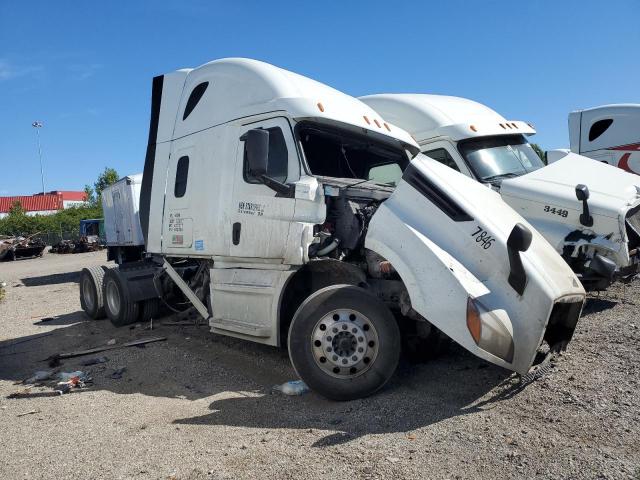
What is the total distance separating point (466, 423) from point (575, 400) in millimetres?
962

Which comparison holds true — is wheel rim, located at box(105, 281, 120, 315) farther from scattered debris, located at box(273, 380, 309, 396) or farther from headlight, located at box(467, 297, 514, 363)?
headlight, located at box(467, 297, 514, 363)

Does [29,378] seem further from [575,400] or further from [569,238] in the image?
[569,238]

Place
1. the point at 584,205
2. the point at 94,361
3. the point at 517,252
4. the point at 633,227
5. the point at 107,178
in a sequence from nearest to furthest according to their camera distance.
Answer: the point at 517,252 → the point at 94,361 → the point at 584,205 → the point at 633,227 → the point at 107,178

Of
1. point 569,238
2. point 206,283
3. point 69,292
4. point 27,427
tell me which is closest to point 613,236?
point 569,238

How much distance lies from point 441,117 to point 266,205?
3861 mm

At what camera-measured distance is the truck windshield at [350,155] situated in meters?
5.18

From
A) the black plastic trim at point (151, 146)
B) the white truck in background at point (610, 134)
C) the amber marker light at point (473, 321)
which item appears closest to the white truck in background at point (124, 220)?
the black plastic trim at point (151, 146)

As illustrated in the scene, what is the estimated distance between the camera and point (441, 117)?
7.69 m

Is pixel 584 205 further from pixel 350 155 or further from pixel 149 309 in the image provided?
pixel 149 309

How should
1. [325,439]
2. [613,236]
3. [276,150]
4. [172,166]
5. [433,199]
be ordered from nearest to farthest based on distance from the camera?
[325,439]
[433,199]
[276,150]
[613,236]
[172,166]

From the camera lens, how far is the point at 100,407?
14.5 feet

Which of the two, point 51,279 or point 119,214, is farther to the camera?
point 51,279

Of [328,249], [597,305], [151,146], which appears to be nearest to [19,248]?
[151,146]

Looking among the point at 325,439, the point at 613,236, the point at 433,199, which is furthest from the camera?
the point at 613,236
